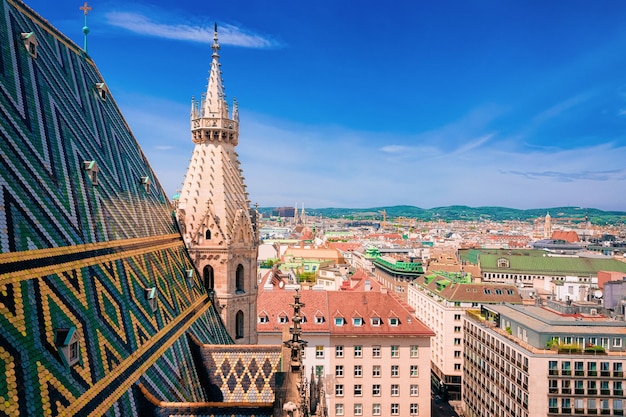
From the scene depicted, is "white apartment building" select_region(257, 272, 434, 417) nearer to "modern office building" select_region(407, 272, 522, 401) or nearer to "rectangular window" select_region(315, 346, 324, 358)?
"rectangular window" select_region(315, 346, 324, 358)

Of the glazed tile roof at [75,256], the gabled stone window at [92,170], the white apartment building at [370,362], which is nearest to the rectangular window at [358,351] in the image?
the white apartment building at [370,362]

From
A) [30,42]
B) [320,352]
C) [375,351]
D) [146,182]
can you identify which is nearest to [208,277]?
[146,182]

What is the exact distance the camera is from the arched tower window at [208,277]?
2531 cm

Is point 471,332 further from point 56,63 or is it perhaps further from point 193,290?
point 56,63

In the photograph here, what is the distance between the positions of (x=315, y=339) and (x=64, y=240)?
40.9 meters

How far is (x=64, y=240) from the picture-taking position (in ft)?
40.2

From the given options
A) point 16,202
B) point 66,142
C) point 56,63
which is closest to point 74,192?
point 66,142

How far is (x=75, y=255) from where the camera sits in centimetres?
1255

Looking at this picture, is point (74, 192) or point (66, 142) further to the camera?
point (66, 142)

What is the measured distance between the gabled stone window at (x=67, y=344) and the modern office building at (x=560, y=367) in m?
46.3

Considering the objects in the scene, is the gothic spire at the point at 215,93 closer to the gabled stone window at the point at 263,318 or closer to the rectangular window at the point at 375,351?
the gabled stone window at the point at 263,318

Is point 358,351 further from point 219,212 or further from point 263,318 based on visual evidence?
point 219,212

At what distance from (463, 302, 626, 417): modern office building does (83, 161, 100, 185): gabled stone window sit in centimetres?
4507

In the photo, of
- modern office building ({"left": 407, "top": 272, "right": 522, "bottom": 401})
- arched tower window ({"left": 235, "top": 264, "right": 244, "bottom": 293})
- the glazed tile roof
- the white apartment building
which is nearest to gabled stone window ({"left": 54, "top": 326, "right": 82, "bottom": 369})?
the glazed tile roof
